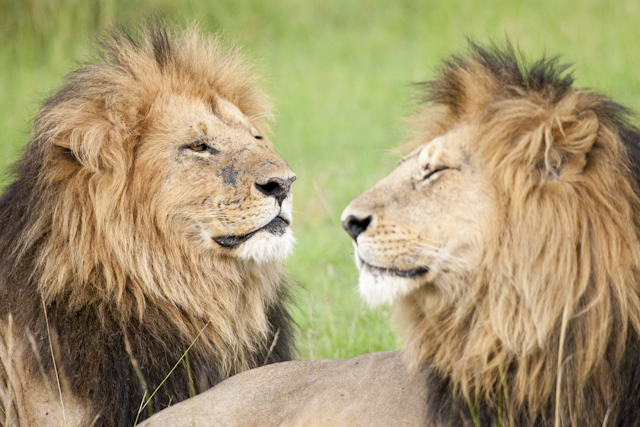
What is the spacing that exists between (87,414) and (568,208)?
2.17m

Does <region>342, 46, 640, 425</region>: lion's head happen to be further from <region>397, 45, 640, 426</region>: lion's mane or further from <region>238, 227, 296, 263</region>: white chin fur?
<region>238, 227, 296, 263</region>: white chin fur

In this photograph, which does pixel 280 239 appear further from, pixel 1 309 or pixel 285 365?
pixel 1 309

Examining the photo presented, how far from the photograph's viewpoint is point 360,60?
1488 cm

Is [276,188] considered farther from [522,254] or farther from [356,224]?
[522,254]

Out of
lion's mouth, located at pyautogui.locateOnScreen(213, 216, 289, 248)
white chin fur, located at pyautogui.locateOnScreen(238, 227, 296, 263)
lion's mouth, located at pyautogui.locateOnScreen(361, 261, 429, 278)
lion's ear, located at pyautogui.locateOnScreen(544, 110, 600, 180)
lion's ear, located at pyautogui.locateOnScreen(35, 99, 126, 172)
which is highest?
lion's ear, located at pyautogui.locateOnScreen(35, 99, 126, 172)

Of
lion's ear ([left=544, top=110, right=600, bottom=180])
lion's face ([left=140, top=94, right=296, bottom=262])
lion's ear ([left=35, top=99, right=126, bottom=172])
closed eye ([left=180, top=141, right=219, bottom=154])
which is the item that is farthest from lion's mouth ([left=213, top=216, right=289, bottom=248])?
lion's ear ([left=544, top=110, right=600, bottom=180])

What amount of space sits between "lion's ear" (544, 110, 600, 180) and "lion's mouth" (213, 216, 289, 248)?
1.39m

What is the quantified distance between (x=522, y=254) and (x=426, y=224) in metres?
0.34

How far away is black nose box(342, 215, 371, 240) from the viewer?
274 cm

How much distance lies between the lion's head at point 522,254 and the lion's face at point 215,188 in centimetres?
83

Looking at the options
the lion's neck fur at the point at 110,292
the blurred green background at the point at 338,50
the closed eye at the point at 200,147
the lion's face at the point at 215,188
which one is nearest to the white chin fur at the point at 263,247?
the lion's face at the point at 215,188

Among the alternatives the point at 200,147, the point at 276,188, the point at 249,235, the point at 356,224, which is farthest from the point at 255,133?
the point at 356,224

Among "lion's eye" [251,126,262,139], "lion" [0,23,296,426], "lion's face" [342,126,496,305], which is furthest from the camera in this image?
"lion's eye" [251,126,262,139]

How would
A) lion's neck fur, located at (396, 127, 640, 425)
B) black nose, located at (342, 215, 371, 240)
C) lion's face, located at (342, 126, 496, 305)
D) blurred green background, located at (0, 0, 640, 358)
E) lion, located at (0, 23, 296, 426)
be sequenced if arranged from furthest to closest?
blurred green background, located at (0, 0, 640, 358) → lion, located at (0, 23, 296, 426) → black nose, located at (342, 215, 371, 240) → lion's face, located at (342, 126, 496, 305) → lion's neck fur, located at (396, 127, 640, 425)
